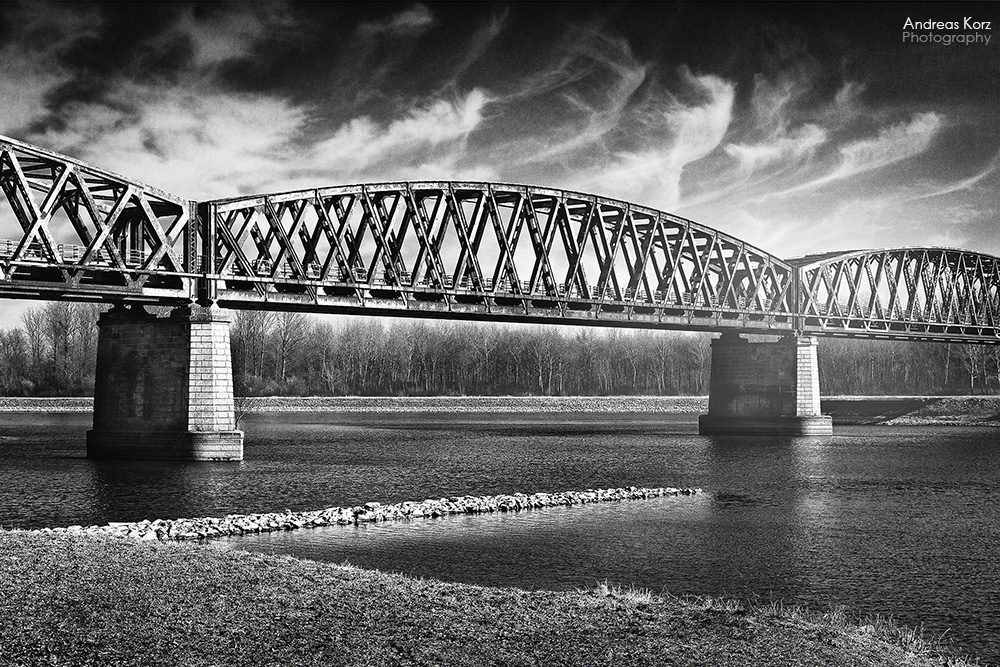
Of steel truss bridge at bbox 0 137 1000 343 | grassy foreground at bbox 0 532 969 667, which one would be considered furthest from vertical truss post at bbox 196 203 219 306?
grassy foreground at bbox 0 532 969 667

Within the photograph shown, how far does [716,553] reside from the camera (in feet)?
94.5

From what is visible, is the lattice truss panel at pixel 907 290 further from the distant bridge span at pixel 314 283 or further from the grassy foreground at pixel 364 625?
the grassy foreground at pixel 364 625

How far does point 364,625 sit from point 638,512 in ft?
77.8

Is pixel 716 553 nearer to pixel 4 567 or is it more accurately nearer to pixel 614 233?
pixel 4 567

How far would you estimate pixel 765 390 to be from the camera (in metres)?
104

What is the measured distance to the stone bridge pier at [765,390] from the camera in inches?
3989

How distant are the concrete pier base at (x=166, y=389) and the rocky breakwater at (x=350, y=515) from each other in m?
23.0

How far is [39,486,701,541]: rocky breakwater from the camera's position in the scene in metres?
30.2

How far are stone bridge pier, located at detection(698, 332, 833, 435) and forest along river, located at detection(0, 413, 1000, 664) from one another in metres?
22.0

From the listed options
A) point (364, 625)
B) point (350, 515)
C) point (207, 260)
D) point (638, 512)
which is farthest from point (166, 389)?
point (364, 625)

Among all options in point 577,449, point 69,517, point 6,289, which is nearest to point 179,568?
point 69,517

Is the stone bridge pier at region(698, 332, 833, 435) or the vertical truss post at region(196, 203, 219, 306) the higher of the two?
the vertical truss post at region(196, 203, 219, 306)

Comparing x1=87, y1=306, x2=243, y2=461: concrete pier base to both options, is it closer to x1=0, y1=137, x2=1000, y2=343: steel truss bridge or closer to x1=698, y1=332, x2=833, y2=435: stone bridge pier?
x1=0, y1=137, x2=1000, y2=343: steel truss bridge

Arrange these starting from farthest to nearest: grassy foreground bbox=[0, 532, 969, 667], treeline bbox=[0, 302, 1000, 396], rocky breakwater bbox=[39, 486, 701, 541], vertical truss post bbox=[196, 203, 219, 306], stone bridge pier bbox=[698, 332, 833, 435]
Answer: treeline bbox=[0, 302, 1000, 396] → stone bridge pier bbox=[698, 332, 833, 435] → vertical truss post bbox=[196, 203, 219, 306] → rocky breakwater bbox=[39, 486, 701, 541] → grassy foreground bbox=[0, 532, 969, 667]
